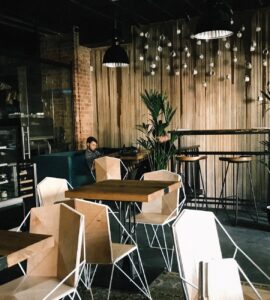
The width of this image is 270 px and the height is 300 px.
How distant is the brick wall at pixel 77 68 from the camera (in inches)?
281

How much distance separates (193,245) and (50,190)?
182 cm

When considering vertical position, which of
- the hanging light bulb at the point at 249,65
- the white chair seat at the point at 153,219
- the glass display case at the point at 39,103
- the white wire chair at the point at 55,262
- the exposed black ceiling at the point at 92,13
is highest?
the exposed black ceiling at the point at 92,13

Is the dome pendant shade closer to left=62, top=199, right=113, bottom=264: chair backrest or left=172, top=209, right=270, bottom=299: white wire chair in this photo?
left=62, top=199, right=113, bottom=264: chair backrest

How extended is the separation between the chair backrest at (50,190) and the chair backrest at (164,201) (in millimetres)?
818

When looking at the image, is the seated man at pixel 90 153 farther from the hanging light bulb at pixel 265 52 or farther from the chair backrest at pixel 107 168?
the hanging light bulb at pixel 265 52

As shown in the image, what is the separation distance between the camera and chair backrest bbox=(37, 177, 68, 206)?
317cm

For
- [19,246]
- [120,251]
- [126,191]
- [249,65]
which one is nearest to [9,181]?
[126,191]

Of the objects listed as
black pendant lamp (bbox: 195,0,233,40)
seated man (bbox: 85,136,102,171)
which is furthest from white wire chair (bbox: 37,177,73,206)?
seated man (bbox: 85,136,102,171)

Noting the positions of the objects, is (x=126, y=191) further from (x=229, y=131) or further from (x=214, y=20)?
(x=229, y=131)

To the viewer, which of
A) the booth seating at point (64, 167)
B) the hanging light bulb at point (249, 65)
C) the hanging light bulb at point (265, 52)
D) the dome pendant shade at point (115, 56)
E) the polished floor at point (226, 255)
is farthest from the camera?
the hanging light bulb at point (249, 65)

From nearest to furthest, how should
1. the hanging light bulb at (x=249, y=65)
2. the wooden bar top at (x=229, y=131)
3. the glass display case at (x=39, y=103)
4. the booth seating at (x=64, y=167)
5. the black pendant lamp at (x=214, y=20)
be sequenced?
the black pendant lamp at (x=214, y=20) → the wooden bar top at (x=229, y=131) → the booth seating at (x=64, y=167) → the hanging light bulb at (x=249, y=65) → the glass display case at (x=39, y=103)

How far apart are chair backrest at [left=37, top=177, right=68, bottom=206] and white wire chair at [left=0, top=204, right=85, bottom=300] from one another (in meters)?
1.02

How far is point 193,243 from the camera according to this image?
1.84 m

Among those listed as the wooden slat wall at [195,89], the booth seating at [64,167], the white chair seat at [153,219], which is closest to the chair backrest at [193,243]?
the white chair seat at [153,219]
